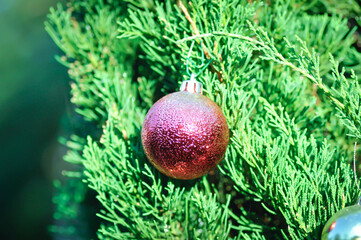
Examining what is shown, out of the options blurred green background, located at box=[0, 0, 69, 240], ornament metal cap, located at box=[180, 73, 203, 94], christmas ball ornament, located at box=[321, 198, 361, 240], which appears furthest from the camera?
blurred green background, located at box=[0, 0, 69, 240]

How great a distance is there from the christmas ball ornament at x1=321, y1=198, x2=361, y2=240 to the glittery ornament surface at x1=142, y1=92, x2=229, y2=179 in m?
0.17

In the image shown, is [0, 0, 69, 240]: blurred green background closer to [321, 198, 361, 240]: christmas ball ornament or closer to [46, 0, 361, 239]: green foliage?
[46, 0, 361, 239]: green foliage

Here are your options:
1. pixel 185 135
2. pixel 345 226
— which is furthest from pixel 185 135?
pixel 345 226

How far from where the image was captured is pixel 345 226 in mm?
356

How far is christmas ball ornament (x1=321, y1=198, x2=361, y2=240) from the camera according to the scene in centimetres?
35

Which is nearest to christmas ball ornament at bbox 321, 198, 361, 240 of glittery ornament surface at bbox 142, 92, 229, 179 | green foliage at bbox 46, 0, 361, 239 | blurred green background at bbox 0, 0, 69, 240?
green foliage at bbox 46, 0, 361, 239

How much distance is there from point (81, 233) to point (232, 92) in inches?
21.2

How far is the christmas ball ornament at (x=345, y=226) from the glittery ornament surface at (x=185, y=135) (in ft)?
0.54

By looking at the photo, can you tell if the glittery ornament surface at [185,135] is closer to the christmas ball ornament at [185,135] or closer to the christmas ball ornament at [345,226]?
the christmas ball ornament at [185,135]

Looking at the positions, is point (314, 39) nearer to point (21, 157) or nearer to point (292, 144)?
point (292, 144)

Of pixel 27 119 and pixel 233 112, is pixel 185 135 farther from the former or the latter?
pixel 27 119

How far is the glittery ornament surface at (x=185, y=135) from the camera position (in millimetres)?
412

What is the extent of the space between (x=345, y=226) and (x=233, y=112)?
0.22 meters

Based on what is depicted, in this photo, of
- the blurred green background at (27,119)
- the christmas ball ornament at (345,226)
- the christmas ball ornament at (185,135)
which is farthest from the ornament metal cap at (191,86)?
the blurred green background at (27,119)
